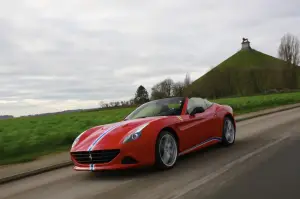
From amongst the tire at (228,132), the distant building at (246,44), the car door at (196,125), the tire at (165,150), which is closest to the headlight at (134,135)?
the tire at (165,150)

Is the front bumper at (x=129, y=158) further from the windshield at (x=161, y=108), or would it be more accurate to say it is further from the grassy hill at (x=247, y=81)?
the grassy hill at (x=247, y=81)

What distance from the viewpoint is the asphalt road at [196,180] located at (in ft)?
17.6

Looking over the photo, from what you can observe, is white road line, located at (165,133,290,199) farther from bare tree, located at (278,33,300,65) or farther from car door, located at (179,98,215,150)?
bare tree, located at (278,33,300,65)

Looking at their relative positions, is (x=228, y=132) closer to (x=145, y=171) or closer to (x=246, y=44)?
(x=145, y=171)

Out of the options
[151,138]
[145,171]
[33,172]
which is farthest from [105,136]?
[33,172]

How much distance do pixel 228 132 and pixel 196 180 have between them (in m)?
3.99

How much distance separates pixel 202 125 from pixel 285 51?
104517mm

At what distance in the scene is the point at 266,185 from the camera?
550 cm

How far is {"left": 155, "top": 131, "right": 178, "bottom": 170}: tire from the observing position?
6.95 m

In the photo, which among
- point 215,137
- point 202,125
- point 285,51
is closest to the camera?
point 202,125

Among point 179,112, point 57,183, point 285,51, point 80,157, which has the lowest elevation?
point 57,183

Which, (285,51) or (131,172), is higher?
(285,51)

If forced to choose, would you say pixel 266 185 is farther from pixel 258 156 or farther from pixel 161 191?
pixel 258 156

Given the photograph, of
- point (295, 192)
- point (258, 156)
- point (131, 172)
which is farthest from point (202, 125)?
point (295, 192)
